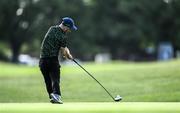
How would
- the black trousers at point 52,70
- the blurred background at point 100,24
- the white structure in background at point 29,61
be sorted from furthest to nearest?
the blurred background at point 100,24, the white structure in background at point 29,61, the black trousers at point 52,70

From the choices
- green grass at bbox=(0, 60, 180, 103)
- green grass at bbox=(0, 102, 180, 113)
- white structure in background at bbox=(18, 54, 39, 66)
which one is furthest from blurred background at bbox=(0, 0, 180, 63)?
green grass at bbox=(0, 102, 180, 113)

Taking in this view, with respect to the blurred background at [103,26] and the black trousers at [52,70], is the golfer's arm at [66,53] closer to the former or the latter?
the black trousers at [52,70]

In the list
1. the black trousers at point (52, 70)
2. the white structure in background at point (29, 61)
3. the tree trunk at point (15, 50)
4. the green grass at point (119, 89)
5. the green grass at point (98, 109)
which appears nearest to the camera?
the green grass at point (98, 109)

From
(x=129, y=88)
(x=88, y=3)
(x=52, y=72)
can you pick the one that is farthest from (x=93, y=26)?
(x=52, y=72)

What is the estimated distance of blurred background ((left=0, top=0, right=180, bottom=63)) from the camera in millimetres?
85875

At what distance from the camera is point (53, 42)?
15016 millimetres

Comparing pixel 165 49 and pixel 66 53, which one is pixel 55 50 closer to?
pixel 66 53

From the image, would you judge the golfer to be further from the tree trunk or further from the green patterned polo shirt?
the tree trunk

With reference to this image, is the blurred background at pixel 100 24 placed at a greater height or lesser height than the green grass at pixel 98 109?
greater

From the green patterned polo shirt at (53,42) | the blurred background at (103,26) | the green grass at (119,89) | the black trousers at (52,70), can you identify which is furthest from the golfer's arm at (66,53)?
the blurred background at (103,26)

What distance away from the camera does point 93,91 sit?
77.2 feet

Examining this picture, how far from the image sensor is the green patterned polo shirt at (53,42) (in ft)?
49.1

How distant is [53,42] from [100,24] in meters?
80.7

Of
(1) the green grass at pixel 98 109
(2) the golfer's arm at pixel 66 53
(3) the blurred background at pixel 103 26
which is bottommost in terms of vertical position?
(1) the green grass at pixel 98 109
